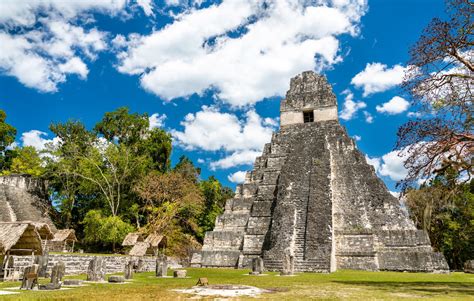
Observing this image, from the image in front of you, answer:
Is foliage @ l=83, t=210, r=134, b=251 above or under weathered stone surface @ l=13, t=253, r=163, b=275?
above

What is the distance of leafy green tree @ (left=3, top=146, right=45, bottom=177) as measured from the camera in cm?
2695

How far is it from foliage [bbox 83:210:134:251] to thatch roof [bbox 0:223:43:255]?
365 inches

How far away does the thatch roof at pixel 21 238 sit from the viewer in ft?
34.0

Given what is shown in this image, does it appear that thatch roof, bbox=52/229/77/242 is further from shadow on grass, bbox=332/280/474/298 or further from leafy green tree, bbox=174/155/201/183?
shadow on grass, bbox=332/280/474/298

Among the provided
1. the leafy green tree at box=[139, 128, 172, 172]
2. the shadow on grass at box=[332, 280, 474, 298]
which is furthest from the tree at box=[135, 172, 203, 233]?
the shadow on grass at box=[332, 280, 474, 298]

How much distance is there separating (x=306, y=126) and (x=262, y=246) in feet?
27.7

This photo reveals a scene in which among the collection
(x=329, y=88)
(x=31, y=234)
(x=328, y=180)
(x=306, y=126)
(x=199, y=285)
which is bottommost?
(x=199, y=285)

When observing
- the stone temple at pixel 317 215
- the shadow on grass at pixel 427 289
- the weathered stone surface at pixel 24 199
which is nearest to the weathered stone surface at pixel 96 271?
the stone temple at pixel 317 215

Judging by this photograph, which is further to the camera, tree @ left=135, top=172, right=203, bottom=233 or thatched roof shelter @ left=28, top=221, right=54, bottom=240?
tree @ left=135, top=172, right=203, bottom=233

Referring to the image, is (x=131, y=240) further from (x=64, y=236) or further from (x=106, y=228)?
(x=64, y=236)

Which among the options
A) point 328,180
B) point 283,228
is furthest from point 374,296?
point 328,180

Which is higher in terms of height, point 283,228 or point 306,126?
point 306,126

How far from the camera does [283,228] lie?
1411 cm

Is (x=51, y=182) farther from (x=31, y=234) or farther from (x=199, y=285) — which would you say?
(x=199, y=285)
